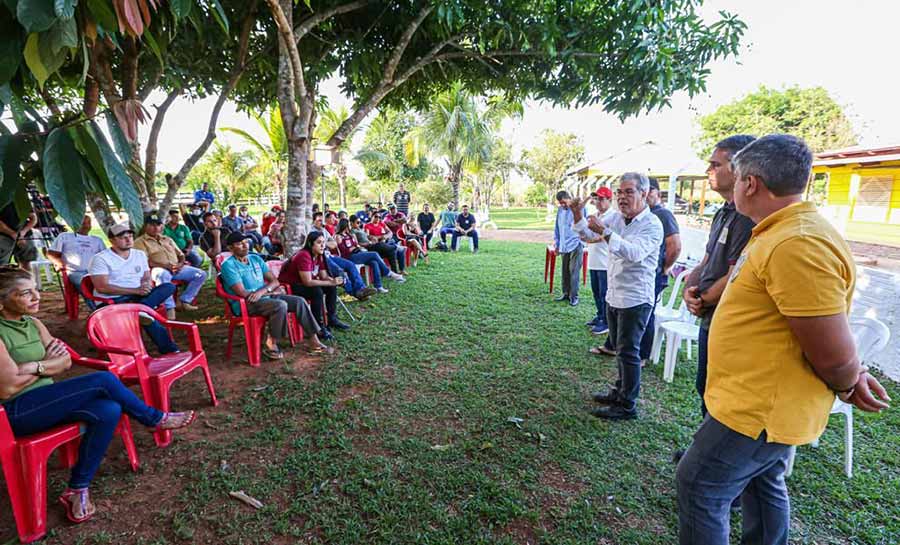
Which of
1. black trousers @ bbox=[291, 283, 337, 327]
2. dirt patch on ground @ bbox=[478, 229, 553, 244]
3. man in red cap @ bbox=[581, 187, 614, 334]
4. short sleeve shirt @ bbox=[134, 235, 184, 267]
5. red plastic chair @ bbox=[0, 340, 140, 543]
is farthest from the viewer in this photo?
dirt patch on ground @ bbox=[478, 229, 553, 244]

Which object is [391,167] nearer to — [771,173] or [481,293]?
[481,293]

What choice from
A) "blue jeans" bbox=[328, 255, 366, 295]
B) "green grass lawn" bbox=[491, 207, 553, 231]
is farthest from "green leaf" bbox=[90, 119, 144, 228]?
"green grass lawn" bbox=[491, 207, 553, 231]

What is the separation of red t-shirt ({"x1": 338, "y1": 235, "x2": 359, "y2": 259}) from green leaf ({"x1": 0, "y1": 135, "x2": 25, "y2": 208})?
619cm

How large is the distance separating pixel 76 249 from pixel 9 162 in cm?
567

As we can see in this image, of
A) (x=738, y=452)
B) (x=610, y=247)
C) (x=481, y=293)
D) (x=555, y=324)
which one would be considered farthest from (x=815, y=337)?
(x=481, y=293)

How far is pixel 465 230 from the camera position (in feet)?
39.8

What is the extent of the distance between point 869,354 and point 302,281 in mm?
4840

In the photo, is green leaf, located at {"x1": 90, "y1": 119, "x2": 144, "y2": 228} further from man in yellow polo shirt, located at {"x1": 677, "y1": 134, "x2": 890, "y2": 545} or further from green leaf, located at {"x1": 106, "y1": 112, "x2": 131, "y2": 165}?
man in yellow polo shirt, located at {"x1": 677, "y1": 134, "x2": 890, "y2": 545}

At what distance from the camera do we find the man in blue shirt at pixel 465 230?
12.0 metres

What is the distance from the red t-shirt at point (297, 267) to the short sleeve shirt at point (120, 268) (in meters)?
1.42

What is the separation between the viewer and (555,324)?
541 cm

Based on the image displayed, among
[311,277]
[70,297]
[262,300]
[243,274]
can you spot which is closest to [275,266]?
[311,277]

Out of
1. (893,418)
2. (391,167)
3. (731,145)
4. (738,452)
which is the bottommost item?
(893,418)

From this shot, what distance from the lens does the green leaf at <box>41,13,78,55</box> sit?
1.01 meters
